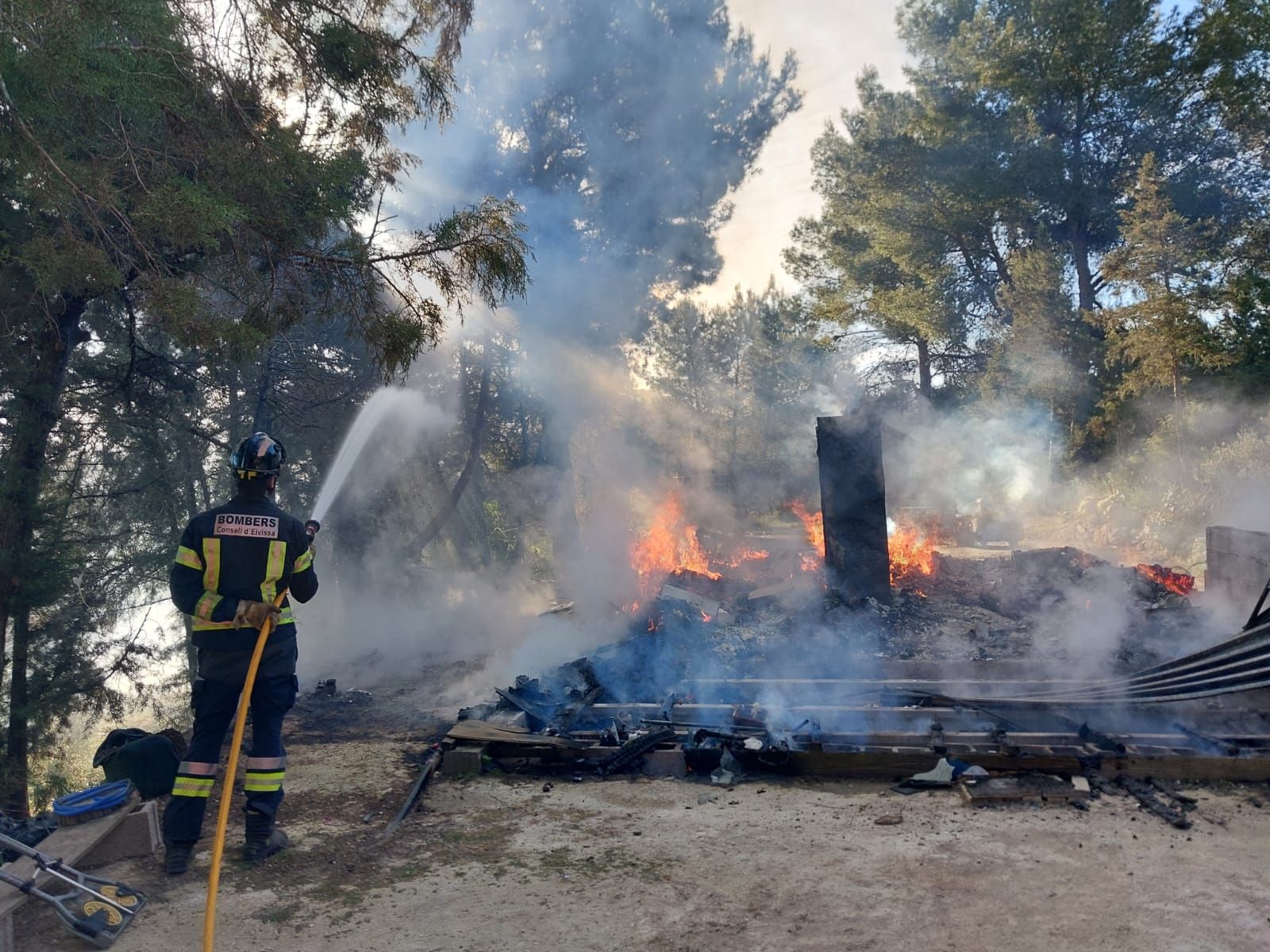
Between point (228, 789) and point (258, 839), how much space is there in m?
0.90

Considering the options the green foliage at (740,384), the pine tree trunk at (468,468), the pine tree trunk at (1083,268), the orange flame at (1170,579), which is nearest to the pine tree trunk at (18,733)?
the pine tree trunk at (468,468)

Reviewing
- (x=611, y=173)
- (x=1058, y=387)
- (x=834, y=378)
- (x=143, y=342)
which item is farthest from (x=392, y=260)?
(x=834, y=378)

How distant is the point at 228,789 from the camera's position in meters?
3.79

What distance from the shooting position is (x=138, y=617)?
17250 mm

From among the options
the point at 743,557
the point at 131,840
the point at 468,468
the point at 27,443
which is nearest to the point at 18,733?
the point at 27,443

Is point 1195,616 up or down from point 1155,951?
up

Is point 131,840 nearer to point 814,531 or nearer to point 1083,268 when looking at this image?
point 814,531

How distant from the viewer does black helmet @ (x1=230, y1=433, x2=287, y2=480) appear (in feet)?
15.7

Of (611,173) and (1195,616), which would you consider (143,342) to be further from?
(1195,616)

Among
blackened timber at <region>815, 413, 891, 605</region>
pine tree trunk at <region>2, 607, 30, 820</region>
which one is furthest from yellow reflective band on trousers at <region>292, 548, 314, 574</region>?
blackened timber at <region>815, 413, 891, 605</region>

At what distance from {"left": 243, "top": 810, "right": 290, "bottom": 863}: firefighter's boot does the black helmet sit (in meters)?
1.89

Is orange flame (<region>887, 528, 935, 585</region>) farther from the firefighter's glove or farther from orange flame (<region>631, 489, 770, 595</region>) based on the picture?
the firefighter's glove

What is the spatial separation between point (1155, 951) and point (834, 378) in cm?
3038

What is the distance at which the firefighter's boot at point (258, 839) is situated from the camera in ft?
14.6
